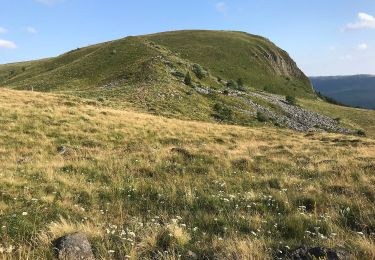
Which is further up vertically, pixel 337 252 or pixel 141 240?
pixel 337 252

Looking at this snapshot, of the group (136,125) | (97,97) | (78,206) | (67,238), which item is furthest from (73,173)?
(97,97)

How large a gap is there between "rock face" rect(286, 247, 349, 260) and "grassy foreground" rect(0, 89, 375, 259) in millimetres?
332

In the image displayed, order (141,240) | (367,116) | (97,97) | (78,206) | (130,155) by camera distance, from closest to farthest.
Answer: (141,240) → (78,206) → (130,155) → (97,97) → (367,116)

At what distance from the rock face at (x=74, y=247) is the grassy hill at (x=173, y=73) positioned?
119 feet

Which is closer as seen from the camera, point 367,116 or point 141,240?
point 141,240

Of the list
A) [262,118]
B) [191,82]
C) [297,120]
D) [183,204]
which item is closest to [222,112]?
[262,118]

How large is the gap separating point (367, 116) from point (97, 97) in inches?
2492

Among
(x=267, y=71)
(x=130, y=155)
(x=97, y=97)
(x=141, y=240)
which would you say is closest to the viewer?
(x=141, y=240)

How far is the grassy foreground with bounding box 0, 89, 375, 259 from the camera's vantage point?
22.6ft

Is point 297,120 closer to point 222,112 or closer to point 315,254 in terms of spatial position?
point 222,112

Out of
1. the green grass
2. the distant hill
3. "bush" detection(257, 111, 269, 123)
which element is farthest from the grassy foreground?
the green grass

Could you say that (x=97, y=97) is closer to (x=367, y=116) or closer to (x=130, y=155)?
(x=130, y=155)

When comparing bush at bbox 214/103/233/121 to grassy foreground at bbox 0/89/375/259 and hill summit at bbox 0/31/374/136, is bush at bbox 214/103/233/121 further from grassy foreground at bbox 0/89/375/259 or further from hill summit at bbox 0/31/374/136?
grassy foreground at bbox 0/89/375/259

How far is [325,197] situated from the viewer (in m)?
10.4
